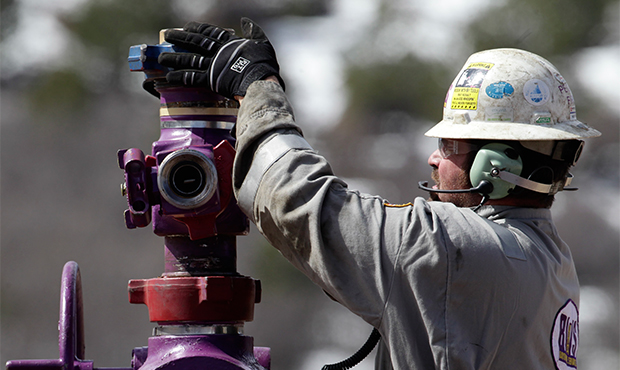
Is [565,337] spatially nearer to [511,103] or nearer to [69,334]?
[511,103]

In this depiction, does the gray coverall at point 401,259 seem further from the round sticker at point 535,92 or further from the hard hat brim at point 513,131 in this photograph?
the round sticker at point 535,92

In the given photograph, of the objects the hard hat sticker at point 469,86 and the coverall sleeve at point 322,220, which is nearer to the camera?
the coverall sleeve at point 322,220

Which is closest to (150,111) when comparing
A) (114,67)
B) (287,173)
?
(114,67)

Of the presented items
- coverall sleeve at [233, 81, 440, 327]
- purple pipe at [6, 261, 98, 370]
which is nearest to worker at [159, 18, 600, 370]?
coverall sleeve at [233, 81, 440, 327]

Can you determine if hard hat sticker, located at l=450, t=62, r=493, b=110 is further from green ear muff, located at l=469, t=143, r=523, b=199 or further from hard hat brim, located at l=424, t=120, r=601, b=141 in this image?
green ear muff, located at l=469, t=143, r=523, b=199

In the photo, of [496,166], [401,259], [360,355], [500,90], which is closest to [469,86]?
[500,90]

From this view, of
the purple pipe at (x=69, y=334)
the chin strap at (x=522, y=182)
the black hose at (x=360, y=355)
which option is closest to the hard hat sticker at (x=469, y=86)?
the chin strap at (x=522, y=182)

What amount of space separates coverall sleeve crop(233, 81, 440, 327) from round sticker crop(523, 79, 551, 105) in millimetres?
503

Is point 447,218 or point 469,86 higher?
point 469,86

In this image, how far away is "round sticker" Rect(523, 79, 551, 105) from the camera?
1.86 meters

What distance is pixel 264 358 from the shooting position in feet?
6.90

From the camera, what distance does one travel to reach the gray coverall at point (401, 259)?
61.2 inches

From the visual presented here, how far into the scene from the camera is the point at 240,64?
69.6 inches

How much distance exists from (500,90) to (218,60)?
0.73 metres
